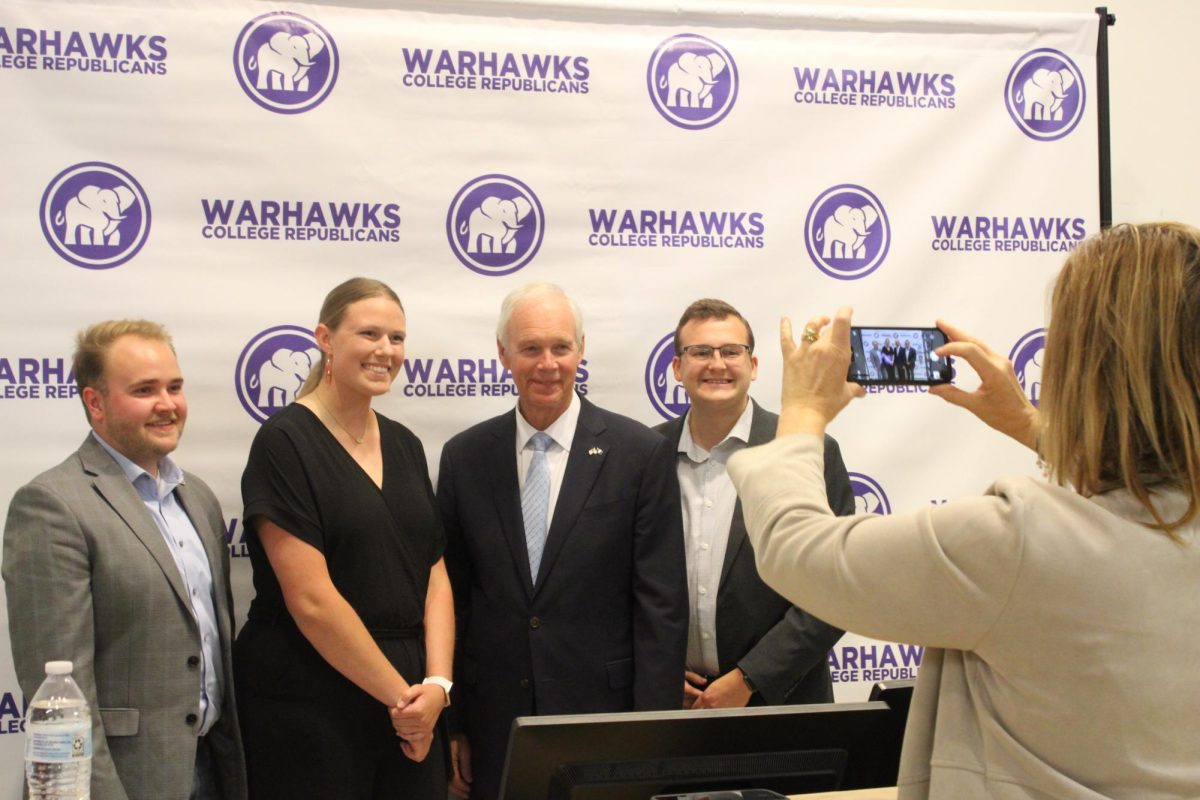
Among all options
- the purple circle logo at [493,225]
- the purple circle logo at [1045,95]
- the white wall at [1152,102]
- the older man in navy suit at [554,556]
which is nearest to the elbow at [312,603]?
the older man in navy suit at [554,556]

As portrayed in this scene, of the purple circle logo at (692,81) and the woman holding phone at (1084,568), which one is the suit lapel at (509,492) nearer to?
the purple circle logo at (692,81)

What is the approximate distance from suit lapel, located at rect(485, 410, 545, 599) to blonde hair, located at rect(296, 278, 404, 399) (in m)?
0.46

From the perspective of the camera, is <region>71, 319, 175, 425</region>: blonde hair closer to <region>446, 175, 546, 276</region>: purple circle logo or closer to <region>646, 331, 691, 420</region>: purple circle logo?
<region>446, 175, 546, 276</region>: purple circle logo

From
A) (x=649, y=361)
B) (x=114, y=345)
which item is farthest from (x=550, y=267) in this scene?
(x=114, y=345)

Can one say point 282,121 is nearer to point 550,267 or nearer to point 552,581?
point 550,267

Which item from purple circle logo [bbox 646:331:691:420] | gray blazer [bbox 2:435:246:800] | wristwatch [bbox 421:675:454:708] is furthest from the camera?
purple circle logo [bbox 646:331:691:420]

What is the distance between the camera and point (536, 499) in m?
2.82

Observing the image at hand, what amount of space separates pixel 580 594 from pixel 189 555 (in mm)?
957

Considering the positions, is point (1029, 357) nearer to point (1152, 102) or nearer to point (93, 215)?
point (1152, 102)

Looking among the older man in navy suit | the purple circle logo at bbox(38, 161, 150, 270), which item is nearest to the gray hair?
the older man in navy suit

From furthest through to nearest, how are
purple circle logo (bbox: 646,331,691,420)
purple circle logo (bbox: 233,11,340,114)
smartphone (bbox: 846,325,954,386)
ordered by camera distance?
purple circle logo (bbox: 646,331,691,420)
purple circle logo (bbox: 233,11,340,114)
smartphone (bbox: 846,325,954,386)

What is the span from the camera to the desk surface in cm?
144

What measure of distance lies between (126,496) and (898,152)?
2.47 metres

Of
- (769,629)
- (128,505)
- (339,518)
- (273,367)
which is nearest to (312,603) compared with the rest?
(339,518)
